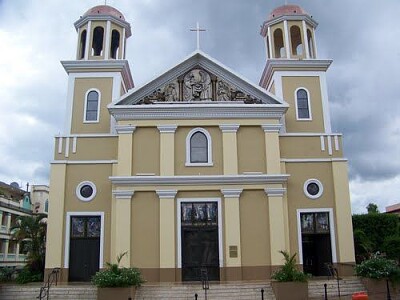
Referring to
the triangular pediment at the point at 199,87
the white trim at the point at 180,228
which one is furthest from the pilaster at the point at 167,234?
the triangular pediment at the point at 199,87

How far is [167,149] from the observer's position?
25.0 metres

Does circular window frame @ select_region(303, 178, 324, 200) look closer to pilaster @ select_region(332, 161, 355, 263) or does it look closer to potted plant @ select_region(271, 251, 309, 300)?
pilaster @ select_region(332, 161, 355, 263)

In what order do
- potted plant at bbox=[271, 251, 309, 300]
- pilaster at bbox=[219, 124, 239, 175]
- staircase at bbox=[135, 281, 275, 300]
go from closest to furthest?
potted plant at bbox=[271, 251, 309, 300] → staircase at bbox=[135, 281, 275, 300] → pilaster at bbox=[219, 124, 239, 175]

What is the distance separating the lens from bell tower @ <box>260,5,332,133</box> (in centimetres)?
2723

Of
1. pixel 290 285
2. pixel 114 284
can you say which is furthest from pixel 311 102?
pixel 114 284

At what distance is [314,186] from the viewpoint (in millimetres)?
25734

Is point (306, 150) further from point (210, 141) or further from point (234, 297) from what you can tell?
point (234, 297)

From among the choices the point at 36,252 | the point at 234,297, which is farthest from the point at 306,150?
the point at 36,252

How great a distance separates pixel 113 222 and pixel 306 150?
11057 millimetres

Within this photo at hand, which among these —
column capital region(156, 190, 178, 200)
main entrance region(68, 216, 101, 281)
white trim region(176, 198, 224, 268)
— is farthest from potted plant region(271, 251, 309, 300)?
A: main entrance region(68, 216, 101, 281)

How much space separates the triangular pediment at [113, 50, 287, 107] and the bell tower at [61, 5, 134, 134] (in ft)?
7.40

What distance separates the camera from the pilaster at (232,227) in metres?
23.7

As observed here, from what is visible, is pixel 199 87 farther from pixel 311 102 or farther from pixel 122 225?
pixel 122 225

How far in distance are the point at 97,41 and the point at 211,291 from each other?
16690 millimetres
